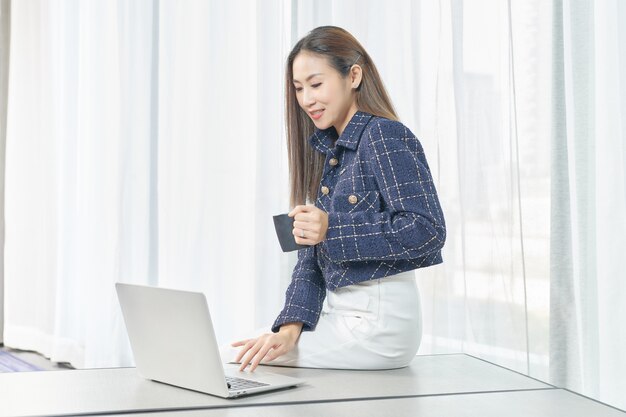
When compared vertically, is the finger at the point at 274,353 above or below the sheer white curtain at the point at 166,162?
below

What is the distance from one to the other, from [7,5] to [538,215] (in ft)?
11.7

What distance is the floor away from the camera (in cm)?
369

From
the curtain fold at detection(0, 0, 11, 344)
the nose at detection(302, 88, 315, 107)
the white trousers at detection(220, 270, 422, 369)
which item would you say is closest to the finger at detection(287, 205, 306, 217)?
the white trousers at detection(220, 270, 422, 369)

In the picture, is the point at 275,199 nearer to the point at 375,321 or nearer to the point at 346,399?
the point at 375,321

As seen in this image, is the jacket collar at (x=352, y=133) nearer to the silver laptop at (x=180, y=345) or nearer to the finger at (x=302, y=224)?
the finger at (x=302, y=224)

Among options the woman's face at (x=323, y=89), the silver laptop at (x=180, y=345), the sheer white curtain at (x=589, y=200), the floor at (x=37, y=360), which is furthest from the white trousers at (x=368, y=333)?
the floor at (x=37, y=360)

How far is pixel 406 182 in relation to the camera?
4.92 ft

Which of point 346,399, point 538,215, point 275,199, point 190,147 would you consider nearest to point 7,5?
point 190,147

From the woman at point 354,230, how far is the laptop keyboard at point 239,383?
0.09 meters

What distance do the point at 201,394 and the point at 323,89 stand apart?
706 mm

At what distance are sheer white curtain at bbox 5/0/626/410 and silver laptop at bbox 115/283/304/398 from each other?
3.26 ft

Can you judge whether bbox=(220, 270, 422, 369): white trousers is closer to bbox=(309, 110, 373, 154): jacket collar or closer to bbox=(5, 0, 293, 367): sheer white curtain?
bbox=(309, 110, 373, 154): jacket collar

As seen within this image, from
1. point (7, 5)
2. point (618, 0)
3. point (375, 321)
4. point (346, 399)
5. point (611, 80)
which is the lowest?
point (346, 399)

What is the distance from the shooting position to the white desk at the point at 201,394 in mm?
1203
